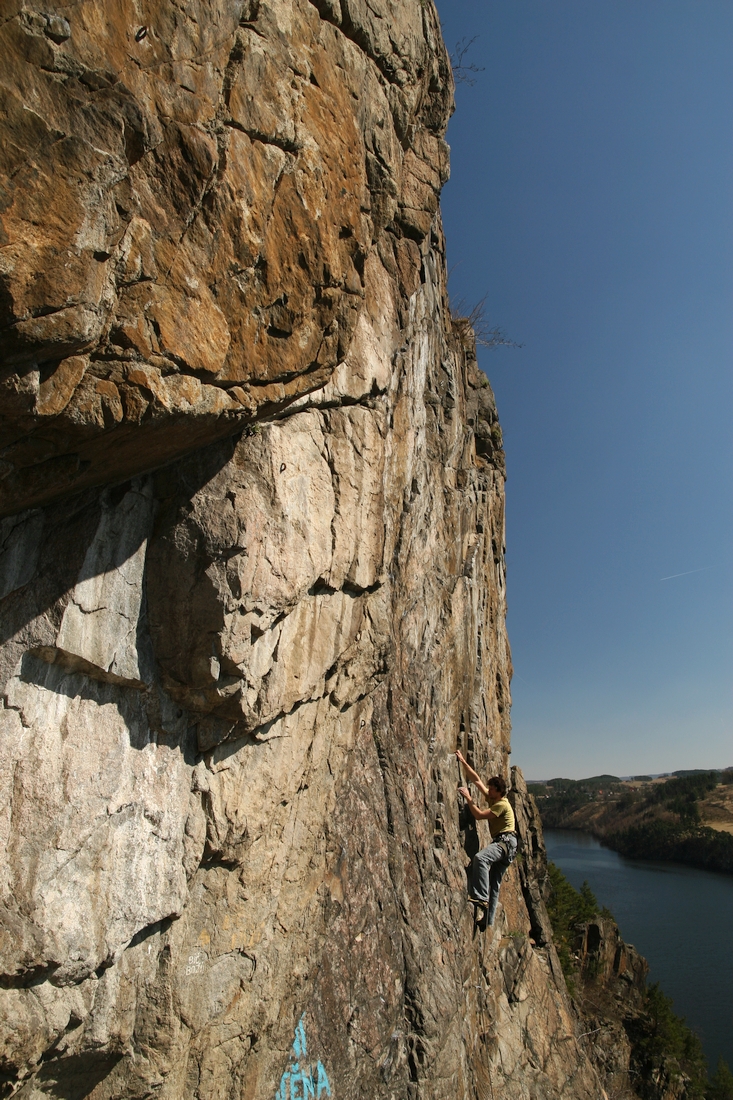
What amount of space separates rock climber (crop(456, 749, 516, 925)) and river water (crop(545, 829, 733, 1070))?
28.6 meters

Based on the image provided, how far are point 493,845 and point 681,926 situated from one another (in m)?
44.4

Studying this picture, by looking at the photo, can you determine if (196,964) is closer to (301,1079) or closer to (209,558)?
(301,1079)

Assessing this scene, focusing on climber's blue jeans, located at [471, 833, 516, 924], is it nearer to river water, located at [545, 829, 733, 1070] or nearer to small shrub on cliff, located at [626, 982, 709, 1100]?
small shrub on cliff, located at [626, 982, 709, 1100]

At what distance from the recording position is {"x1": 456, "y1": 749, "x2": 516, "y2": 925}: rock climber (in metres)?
8.88

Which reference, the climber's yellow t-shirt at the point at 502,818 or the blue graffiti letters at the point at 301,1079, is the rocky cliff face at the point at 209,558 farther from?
the climber's yellow t-shirt at the point at 502,818

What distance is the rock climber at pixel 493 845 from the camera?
888 cm

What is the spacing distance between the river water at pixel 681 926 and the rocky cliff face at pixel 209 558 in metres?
32.4

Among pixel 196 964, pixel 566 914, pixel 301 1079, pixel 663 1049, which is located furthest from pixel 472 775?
pixel 663 1049

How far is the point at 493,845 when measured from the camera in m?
9.01

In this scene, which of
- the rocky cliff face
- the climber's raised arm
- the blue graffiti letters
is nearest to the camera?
the rocky cliff face

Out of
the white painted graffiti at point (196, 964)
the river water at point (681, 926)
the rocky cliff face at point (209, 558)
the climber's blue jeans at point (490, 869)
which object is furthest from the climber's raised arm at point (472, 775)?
the river water at point (681, 926)

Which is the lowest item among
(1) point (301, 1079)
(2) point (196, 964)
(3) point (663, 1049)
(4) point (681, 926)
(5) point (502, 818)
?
(4) point (681, 926)

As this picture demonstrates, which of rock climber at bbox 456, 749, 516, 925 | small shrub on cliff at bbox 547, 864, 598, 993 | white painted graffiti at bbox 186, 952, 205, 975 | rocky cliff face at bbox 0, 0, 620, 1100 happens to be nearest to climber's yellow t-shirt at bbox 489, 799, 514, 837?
rock climber at bbox 456, 749, 516, 925

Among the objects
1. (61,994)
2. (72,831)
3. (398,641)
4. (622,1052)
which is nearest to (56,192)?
(72,831)
